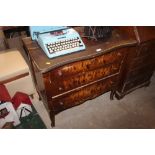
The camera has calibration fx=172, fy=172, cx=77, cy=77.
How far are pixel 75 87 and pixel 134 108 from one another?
46.3 inches

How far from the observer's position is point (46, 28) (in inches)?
68.9

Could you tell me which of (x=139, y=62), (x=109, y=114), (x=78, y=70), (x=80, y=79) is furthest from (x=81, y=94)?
(x=139, y=62)

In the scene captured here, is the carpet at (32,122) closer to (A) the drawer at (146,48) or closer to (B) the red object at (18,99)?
(B) the red object at (18,99)

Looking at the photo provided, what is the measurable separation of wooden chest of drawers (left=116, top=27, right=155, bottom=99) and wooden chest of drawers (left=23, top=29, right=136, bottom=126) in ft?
0.39

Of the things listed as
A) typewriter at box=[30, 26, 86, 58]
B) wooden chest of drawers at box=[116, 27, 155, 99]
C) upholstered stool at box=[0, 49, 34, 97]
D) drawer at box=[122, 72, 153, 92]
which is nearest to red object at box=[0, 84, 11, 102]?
upholstered stool at box=[0, 49, 34, 97]

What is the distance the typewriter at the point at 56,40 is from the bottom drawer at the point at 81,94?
561 millimetres

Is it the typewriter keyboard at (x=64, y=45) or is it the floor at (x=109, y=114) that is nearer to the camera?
the typewriter keyboard at (x=64, y=45)

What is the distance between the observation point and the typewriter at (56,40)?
1.67 m

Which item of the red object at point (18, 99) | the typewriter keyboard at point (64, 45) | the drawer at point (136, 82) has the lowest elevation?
the drawer at point (136, 82)

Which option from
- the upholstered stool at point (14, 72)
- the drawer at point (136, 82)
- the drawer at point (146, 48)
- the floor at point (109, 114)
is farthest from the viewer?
the drawer at point (136, 82)

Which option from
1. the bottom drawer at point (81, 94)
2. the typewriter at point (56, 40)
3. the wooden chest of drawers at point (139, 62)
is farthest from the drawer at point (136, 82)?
the typewriter at point (56, 40)

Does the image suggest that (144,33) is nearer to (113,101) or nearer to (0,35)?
(113,101)

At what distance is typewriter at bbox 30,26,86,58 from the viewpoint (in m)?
1.67
